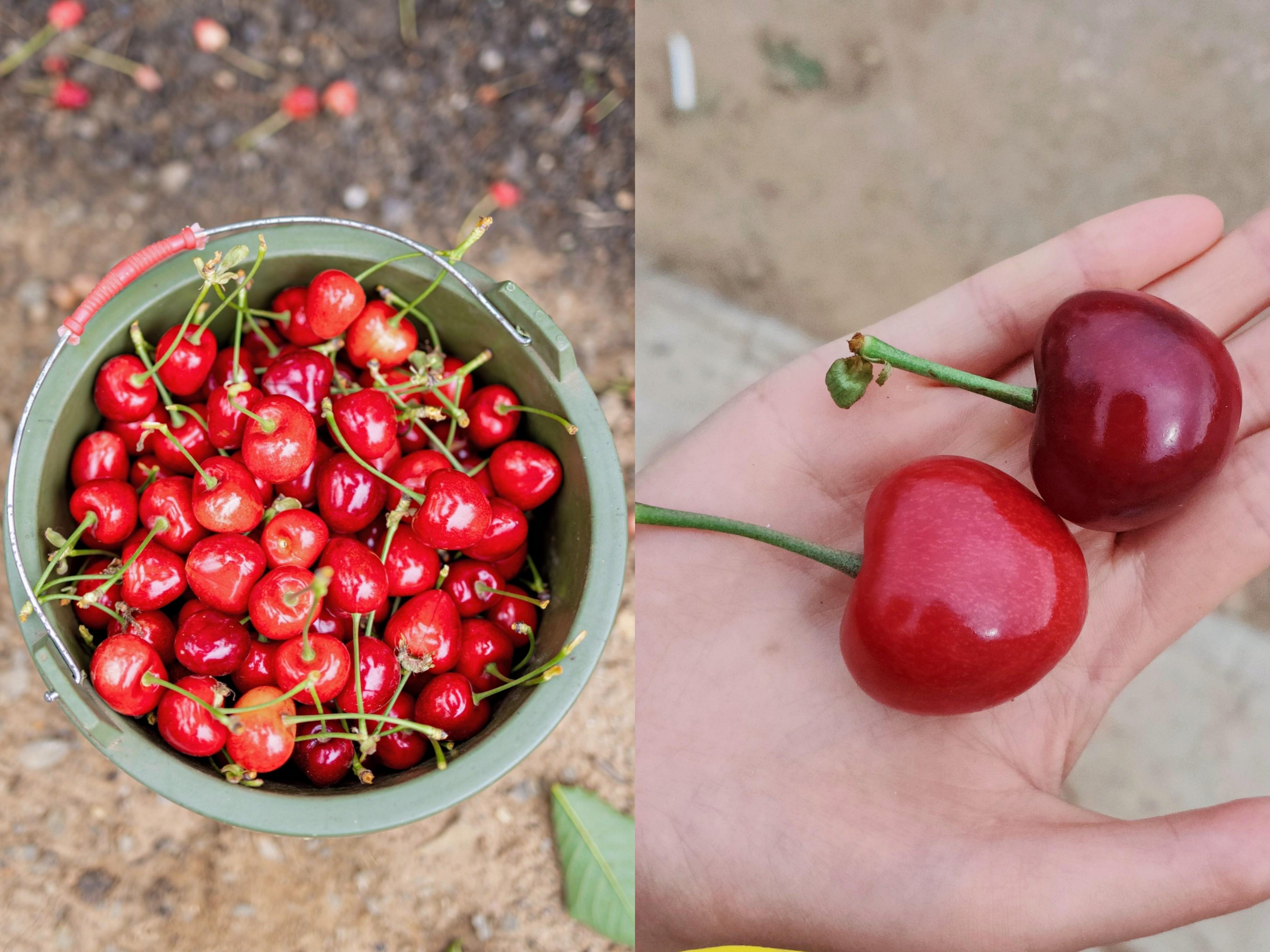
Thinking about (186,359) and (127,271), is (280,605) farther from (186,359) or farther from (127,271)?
(127,271)

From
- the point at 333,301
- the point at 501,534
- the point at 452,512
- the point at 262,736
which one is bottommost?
the point at 262,736

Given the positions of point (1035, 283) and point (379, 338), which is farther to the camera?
point (1035, 283)

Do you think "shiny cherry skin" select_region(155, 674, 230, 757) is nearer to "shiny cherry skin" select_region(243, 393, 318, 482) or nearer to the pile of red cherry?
the pile of red cherry

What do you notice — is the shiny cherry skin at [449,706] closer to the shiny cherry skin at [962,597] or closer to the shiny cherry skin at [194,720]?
the shiny cherry skin at [194,720]

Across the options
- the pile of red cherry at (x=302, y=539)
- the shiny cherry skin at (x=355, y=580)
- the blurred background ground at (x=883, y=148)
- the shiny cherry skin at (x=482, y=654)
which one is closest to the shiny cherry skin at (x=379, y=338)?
the pile of red cherry at (x=302, y=539)

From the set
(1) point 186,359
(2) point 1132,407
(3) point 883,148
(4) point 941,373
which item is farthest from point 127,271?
(3) point 883,148

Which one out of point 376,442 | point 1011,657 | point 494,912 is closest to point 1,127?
point 376,442
